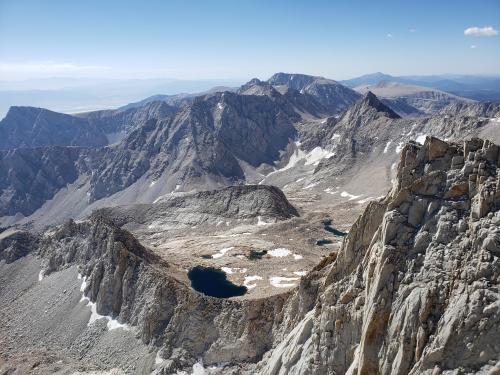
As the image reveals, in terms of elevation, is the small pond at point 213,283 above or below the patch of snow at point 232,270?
above

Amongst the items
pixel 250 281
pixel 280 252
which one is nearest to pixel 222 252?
pixel 280 252

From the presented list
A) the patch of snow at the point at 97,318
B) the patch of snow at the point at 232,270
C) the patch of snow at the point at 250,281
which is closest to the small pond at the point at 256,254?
the patch of snow at the point at 232,270

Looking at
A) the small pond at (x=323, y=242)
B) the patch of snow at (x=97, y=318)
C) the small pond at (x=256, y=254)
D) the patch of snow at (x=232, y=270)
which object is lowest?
the small pond at (x=323, y=242)

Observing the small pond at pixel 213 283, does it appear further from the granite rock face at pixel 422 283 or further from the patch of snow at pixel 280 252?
the granite rock face at pixel 422 283

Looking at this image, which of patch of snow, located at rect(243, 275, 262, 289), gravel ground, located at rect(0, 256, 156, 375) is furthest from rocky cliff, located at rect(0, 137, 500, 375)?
patch of snow, located at rect(243, 275, 262, 289)

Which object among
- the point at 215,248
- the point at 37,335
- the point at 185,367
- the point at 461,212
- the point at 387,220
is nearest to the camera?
the point at 461,212

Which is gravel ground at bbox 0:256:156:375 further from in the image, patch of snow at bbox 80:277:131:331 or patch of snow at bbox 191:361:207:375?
patch of snow at bbox 191:361:207:375

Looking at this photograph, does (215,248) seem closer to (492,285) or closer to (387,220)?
(387,220)

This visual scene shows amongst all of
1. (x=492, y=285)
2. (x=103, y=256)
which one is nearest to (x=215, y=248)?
(x=103, y=256)
